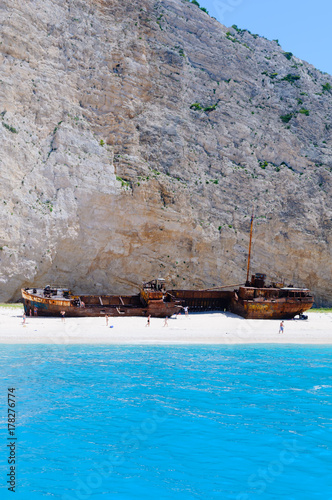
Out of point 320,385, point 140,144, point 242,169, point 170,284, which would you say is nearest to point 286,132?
point 242,169

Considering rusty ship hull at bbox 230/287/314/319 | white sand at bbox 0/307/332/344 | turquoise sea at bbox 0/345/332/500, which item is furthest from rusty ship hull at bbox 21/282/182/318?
turquoise sea at bbox 0/345/332/500

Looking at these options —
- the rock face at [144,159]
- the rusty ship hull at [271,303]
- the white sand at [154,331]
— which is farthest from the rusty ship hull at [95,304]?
the rusty ship hull at [271,303]

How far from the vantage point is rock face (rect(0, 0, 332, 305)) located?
111 ft

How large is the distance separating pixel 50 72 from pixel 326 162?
1386 inches

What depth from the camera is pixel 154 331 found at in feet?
79.6

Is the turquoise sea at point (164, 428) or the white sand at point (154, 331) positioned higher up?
the white sand at point (154, 331)

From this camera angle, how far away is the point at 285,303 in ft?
105

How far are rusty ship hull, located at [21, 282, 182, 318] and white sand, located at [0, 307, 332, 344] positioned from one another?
0.78m

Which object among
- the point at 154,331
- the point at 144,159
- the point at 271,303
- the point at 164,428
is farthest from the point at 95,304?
the point at 164,428

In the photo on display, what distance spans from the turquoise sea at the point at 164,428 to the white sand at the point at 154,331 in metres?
2.93

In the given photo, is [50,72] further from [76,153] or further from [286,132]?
[286,132]

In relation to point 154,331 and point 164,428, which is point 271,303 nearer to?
point 154,331

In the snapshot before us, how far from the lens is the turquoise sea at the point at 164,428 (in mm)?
8250

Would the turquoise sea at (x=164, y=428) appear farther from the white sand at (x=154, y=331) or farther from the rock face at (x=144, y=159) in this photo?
the rock face at (x=144, y=159)
